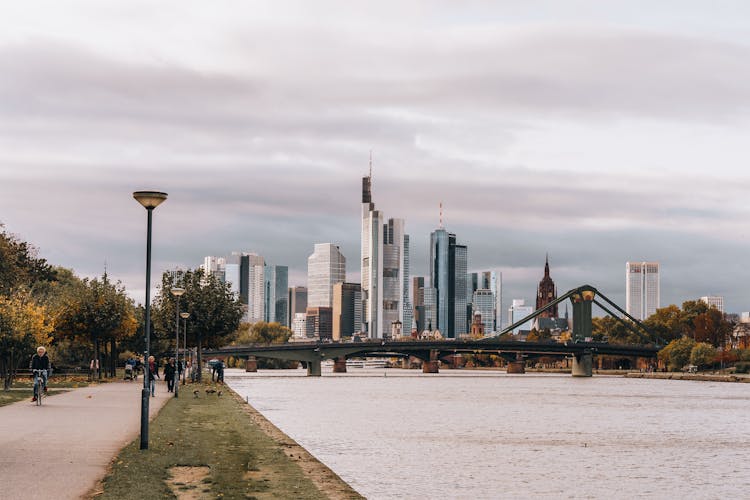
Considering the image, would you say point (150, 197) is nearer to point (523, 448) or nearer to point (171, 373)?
point (523, 448)

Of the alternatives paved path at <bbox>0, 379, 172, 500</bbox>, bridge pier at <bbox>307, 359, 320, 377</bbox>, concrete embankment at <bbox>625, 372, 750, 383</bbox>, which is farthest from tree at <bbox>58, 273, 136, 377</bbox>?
concrete embankment at <bbox>625, 372, 750, 383</bbox>

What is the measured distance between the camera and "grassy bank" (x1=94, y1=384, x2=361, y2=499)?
21.1m

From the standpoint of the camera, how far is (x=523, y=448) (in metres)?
45.6

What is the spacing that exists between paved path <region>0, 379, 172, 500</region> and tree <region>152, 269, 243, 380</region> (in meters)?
40.8

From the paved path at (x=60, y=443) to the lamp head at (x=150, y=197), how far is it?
20.8 feet

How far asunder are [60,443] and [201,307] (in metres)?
61.5

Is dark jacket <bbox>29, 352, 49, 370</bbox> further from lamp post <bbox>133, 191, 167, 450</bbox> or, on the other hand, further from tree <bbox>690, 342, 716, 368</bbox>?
tree <bbox>690, 342, 716, 368</bbox>

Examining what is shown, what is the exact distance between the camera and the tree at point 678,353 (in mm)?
195125

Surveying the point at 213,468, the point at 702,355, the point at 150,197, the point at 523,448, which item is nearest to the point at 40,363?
the point at 150,197

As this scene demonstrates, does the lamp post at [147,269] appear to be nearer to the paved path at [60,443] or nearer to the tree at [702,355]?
the paved path at [60,443]

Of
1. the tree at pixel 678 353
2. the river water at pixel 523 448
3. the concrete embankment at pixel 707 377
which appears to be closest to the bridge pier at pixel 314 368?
the concrete embankment at pixel 707 377

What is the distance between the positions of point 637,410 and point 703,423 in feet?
51.7

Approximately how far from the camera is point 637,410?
84750 mm

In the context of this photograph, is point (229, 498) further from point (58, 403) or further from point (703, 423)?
point (703, 423)
